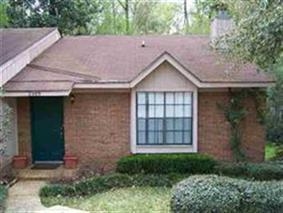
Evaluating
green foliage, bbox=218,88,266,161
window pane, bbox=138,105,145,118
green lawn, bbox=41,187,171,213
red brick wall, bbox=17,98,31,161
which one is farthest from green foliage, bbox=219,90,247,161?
red brick wall, bbox=17,98,31,161

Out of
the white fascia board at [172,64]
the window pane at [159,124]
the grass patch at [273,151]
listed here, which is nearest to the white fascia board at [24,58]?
the white fascia board at [172,64]

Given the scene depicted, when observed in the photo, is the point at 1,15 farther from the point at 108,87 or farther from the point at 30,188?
the point at 30,188

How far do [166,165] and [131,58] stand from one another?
15.9ft

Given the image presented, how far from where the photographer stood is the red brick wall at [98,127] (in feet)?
56.1

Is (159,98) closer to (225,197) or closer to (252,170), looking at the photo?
(252,170)

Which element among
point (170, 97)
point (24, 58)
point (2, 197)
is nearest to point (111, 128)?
point (170, 97)

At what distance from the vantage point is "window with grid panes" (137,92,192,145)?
1698 centimetres

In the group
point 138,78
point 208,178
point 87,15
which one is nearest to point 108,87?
point 138,78

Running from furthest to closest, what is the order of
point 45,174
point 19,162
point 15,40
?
point 15,40
point 19,162
point 45,174

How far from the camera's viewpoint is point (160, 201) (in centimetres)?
1330

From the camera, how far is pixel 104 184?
14.8 m

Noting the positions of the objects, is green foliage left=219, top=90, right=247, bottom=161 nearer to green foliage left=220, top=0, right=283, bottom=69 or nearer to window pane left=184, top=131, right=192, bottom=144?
window pane left=184, top=131, right=192, bottom=144

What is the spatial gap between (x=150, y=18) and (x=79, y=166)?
26140mm

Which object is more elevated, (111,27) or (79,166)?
(111,27)
